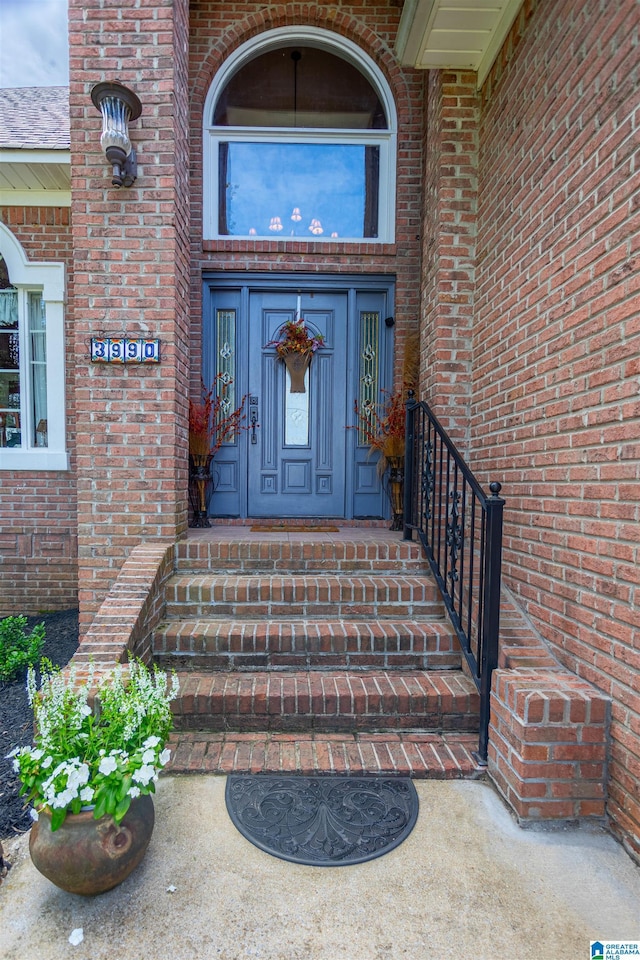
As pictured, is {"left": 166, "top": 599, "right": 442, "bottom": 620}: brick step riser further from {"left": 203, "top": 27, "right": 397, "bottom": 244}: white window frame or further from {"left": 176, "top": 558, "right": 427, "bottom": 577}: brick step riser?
{"left": 203, "top": 27, "right": 397, "bottom": 244}: white window frame

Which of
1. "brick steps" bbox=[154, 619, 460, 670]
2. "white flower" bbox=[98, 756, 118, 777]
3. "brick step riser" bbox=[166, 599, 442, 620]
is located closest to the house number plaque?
"brick step riser" bbox=[166, 599, 442, 620]

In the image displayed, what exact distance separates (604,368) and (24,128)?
15.0 feet

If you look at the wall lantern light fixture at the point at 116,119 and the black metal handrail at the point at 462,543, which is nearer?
the black metal handrail at the point at 462,543

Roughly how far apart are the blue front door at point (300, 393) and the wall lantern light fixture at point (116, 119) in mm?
1352

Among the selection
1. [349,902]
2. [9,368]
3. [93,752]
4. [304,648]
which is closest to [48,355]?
[9,368]

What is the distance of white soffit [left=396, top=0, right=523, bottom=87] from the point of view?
269 centimetres

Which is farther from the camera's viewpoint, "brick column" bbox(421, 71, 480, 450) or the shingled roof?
the shingled roof

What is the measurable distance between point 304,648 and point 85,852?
4.16 ft

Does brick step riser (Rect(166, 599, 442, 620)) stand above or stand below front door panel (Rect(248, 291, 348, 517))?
below

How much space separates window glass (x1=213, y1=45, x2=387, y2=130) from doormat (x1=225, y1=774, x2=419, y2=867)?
4663mm

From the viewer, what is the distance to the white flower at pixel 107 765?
140 cm

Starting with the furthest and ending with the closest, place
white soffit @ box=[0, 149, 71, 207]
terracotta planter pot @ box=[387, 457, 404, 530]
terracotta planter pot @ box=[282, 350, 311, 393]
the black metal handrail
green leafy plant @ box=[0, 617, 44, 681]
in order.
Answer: terracotta planter pot @ box=[282, 350, 311, 393] → terracotta planter pot @ box=[387, 457, 404, 530] → white soffit @ box=[0, 149, 71, 207] → green leafy plant @ box=[0, 617, 44, 681] → the black metal handrail

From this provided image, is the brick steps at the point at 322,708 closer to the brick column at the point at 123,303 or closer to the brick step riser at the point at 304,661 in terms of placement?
the brick step riser at the point at 304,661

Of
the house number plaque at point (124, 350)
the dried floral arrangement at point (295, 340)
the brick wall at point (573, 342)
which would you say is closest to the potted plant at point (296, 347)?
the dried floral arrangement at point (295, 340)
